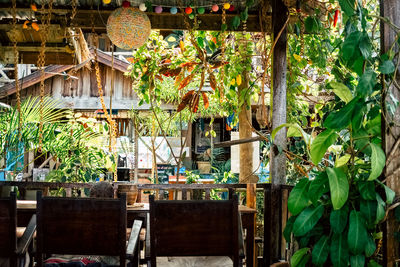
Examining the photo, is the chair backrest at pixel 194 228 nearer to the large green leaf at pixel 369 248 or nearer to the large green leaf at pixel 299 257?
the large green leaf at pixel 299 257

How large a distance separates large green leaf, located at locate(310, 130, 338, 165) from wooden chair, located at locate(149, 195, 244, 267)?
42 cm

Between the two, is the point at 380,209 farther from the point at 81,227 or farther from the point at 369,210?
the point at 81,227

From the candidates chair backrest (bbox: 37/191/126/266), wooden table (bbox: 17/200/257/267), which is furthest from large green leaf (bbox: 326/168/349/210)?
wooden table (bbox: 17/200/257/267)

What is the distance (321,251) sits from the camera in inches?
71.1

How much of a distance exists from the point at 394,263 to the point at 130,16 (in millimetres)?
2609

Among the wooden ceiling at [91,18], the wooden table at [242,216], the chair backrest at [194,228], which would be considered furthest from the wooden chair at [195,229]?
the wooden ceiling at [91,18]

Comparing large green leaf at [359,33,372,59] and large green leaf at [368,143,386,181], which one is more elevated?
large green leaf at [359,33,372,59]

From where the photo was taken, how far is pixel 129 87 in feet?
33.0

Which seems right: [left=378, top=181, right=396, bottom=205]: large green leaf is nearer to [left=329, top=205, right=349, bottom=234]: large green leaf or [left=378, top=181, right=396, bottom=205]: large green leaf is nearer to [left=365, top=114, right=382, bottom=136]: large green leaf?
[left=329, top=205, right=349, bottom=234]: large green leaf

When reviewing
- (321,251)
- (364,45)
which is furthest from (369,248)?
(364,45)

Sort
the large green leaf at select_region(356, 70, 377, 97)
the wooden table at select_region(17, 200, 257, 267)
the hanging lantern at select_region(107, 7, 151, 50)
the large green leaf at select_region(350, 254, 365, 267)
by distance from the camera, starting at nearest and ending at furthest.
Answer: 1. the large green leaf at select_region(356, 70, 377, 97)
2. the large green leaf at select_region(350, 254, 365, 267)
3. the wooden table at select_region(17, 200, 257, 267)
4. the hanging lantern at select_region(107, 7, 151, 50)

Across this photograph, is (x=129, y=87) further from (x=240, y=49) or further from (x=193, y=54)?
(x=240, y=49)

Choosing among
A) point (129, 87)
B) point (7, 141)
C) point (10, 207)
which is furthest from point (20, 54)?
point (129, 87)

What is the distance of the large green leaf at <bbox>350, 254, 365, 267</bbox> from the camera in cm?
171
